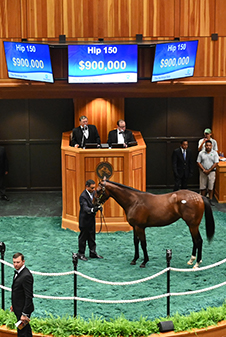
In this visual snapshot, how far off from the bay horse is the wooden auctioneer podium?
1.70 metres

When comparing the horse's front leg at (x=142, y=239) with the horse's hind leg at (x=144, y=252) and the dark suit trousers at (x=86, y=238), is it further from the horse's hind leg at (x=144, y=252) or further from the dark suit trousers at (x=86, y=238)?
the dark suit trousers at (x=86, y=238)

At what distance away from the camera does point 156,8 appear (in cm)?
1205

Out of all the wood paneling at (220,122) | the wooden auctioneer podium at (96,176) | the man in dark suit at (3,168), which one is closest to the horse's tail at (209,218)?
the wooden auctioneer podium at (96,176)

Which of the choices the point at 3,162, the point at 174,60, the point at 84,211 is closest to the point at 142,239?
the point at 84,211

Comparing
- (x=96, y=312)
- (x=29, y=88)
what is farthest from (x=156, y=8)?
(x=96, y=312)

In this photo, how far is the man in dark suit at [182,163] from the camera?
43.1ft

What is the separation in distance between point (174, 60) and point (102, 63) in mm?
1421

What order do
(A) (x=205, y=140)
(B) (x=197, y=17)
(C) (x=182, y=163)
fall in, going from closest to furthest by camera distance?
(B) (x=197, y=17)
(C) (x=182, y=163)
(A) (x=205, y=140)

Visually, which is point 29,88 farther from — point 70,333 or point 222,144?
point 70,333

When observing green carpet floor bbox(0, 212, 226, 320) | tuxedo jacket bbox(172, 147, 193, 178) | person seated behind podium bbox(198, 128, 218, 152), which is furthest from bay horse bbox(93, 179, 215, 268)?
person seated behind podium bbox(198, 128, 218, 152)

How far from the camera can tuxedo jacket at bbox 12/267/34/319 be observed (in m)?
6.34

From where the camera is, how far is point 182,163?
1316cm

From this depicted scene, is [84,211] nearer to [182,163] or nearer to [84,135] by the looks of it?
[84,135]

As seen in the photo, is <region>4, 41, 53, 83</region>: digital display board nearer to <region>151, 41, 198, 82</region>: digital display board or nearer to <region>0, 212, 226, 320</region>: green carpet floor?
<region>151, 41, 198, 82</region>: digital display board
